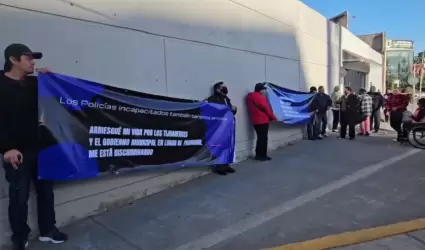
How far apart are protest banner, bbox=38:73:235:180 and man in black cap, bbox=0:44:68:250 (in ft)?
0.47

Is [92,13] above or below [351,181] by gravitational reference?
above

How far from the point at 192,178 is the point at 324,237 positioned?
110 inches

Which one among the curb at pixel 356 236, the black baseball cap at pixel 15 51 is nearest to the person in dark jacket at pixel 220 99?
the curb at pixel 356 236

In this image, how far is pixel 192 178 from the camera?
6.58 meters

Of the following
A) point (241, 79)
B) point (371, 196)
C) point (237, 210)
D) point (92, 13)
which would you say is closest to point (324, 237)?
point (237, 210)

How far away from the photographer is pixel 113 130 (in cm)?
481

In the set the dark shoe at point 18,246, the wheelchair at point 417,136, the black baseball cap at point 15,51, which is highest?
the black baseball cap at point 15,51

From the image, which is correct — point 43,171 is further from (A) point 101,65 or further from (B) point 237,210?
(B) point 237,210

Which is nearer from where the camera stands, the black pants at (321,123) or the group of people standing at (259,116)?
the group of people standing at (259,116)

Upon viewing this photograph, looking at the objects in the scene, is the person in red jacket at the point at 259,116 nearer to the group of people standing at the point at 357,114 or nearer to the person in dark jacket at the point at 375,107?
the group of people standing at the point at 357,114

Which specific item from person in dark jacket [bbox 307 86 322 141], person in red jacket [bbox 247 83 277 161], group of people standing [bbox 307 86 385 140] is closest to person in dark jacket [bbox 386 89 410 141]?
group of people standing [bbox 307 86 385 140]

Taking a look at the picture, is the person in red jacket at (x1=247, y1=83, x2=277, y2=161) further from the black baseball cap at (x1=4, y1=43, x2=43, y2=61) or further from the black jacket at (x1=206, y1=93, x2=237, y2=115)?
the black baseball cap at (x1=4, y1=43, x2=43, y2=61)

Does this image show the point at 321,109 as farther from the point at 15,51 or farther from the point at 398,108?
the point at 15,51

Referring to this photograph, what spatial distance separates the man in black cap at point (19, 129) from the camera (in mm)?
3631
